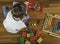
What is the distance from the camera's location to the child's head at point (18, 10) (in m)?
2.07

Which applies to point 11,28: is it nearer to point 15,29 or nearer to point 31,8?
point 15,29

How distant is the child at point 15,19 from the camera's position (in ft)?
6.84

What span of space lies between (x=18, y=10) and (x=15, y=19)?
9 centimetres

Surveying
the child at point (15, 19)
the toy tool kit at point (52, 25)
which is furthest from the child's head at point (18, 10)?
the toy tool kit at point (52, 25)

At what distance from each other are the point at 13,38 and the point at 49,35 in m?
0.32

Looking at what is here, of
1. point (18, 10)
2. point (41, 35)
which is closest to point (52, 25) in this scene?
point (41, 35)

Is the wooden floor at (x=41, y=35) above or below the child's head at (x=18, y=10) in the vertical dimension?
below

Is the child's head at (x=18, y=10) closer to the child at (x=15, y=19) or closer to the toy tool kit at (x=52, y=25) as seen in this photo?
the child at (x=15, y=19)

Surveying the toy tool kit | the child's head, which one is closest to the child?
the child's head

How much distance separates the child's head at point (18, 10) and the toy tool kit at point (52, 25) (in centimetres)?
22

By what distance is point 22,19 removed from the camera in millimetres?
2104

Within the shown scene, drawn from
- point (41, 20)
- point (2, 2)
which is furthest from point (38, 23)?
point (2, 2)

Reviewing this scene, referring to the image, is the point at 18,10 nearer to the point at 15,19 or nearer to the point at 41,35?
the point at 15,19

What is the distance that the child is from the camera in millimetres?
2084
